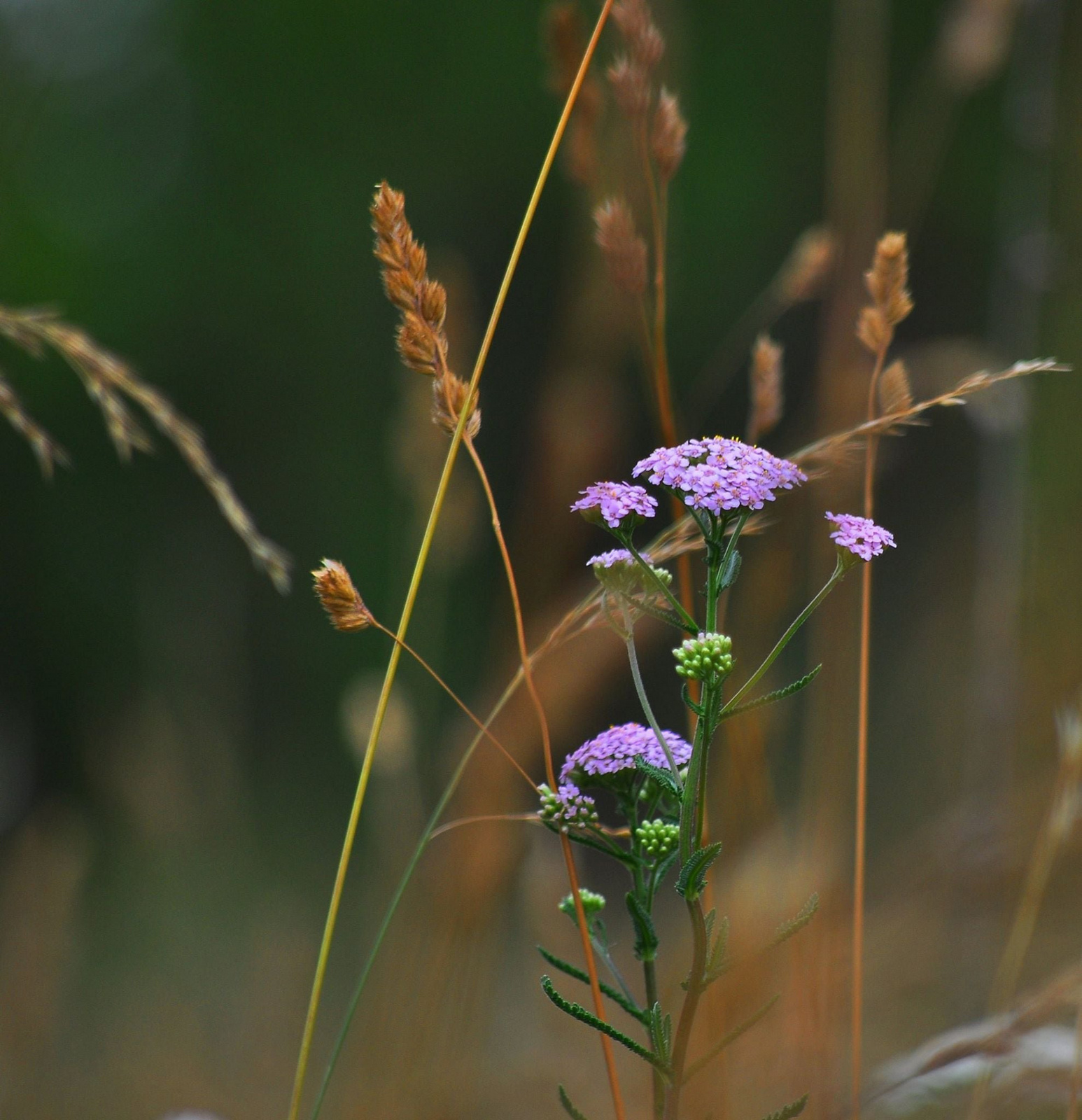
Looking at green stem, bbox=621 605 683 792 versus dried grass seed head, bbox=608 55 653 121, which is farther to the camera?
dried grass seed head, bbox=608 55 653 121

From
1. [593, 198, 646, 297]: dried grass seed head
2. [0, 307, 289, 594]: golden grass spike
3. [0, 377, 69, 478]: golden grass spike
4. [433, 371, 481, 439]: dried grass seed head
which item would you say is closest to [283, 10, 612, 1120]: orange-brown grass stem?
[433, 371, 481, 439]: dried grass seed head

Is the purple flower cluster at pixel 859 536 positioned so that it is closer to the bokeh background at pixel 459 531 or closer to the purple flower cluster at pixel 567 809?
the purple flower cluster at pixel 567 809

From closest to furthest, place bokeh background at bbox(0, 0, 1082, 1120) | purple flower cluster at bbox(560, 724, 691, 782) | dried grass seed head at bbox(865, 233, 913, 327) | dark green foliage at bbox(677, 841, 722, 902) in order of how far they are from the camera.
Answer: dark green foliage at bbox(677, 841, 722, 902) < purple flower cluster at bbox(560, 724, 691, 782) < dried grass seed head at bbox(865, 233, 913, 327) < bokeh background at bbox(0, 0, 1082, 1120)

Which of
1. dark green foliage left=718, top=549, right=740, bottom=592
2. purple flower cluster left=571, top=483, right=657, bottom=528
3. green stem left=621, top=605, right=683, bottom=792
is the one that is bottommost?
green stem left=621, top=605, right=683, bottom=792

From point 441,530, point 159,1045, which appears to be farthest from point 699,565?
point 159,1045

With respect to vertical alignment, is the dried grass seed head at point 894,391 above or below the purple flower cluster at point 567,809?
above

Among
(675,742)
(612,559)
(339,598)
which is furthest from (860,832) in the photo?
(339,598)

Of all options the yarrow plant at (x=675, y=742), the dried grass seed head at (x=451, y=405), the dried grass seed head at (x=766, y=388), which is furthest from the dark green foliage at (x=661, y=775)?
the dried grass seed head at (x=766, y=388)

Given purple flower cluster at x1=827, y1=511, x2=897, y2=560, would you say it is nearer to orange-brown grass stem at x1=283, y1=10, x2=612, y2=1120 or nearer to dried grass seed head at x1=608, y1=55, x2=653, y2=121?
orange-brown grass stem at x1=283, y1=10, x2=612, y2=1120
